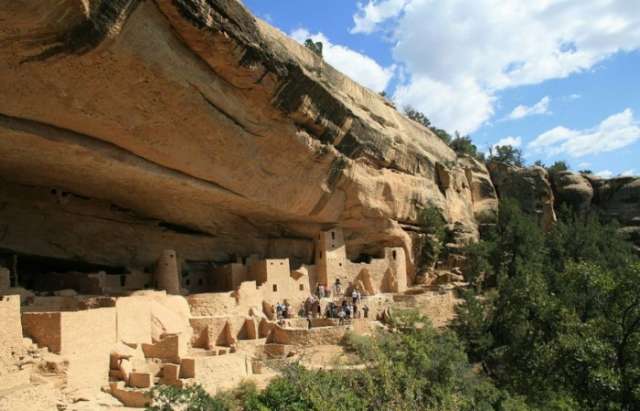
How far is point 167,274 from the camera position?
16.2 metres

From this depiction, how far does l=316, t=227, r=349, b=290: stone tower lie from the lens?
19500mm

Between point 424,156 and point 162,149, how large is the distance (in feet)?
38.1

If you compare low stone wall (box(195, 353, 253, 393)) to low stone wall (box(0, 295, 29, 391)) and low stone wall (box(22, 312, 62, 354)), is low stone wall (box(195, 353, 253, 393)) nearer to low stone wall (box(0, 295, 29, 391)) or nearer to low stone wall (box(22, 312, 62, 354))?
low stone wall (box(22, 312, 62, 354))

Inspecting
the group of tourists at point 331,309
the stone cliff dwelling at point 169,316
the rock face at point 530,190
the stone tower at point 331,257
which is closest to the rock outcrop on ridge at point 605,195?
the rock face at point 530,190

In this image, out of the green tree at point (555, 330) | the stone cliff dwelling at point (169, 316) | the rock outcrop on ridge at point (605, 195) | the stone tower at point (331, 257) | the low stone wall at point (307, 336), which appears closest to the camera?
the stone cliff dwelling at point (169, 316)

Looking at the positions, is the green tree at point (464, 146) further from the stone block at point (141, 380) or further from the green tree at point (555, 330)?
the stone block at point (141, 380)

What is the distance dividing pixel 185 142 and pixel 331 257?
24.4 feet

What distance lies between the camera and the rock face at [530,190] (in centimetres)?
2970

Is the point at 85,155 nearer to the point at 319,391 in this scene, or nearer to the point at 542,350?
the point at 319,391

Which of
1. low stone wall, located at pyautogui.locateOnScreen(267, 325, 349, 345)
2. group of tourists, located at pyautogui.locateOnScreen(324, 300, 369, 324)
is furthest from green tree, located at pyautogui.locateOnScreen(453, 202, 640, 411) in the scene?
low stone wall, located at pyautogui.locateOnScreen(267, 325, 349, 345)

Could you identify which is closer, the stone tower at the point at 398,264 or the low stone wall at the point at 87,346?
the low stone wall at the point at 87,346

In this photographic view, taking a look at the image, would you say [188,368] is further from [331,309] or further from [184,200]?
[184,200]

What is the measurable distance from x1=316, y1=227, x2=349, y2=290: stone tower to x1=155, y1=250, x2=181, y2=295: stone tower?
4928 mm

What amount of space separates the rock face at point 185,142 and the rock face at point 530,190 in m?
8.15
